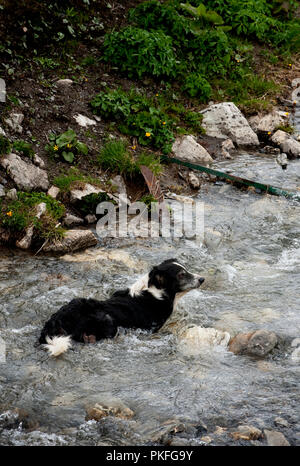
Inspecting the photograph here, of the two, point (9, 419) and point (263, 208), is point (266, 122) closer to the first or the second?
point (263, 208)

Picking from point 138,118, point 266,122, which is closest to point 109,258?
point 138,118

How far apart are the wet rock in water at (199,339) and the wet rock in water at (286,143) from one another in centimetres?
643

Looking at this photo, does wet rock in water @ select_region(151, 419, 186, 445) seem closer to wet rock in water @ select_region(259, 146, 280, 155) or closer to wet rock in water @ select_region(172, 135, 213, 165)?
wet rock in water @ select_region(172, 135, 213, 165)

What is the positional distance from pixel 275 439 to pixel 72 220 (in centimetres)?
483

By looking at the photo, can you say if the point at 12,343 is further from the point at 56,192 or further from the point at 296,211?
the point at 296,211

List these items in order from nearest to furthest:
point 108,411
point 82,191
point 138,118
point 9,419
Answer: point 9,419 → point 108,411 → point 82,191 → point 138,118

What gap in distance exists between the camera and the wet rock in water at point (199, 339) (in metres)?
5.83

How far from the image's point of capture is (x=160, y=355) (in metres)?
5.71

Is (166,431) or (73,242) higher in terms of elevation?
(73,242)

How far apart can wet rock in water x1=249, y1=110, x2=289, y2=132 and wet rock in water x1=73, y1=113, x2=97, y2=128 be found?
3.77 m

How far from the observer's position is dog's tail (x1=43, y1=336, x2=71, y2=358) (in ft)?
18.0

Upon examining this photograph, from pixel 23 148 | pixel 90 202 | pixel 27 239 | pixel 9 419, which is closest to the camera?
pixel 9 419

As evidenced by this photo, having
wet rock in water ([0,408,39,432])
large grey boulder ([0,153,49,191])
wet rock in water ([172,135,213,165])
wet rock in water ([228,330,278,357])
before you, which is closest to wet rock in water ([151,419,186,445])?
wet rock in water ([0,408,39,432])

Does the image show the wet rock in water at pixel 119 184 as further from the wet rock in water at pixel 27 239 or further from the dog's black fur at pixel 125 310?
the dog's black fur at pixel 125 310
